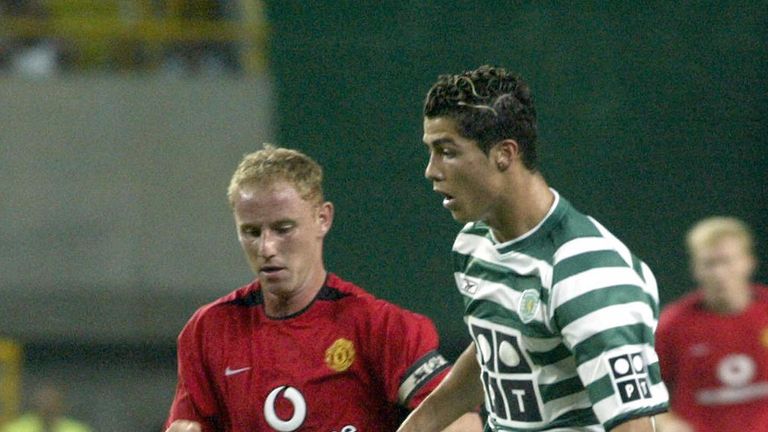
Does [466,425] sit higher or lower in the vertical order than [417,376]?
lower

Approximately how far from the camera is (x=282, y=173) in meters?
4.11

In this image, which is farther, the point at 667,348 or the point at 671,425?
the point at 667,348

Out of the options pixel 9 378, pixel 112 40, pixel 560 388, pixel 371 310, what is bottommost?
pixel 9 378

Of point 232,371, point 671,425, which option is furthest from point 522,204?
point 671,425

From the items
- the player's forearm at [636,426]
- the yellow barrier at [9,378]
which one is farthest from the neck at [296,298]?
the yellow barrier at [9,378]

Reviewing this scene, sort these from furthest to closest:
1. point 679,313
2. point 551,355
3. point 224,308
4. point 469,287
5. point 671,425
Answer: point 679,313, point 671,425, point 224,308, point 469,287, point 551,355

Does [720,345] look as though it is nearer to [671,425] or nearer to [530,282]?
[671,425]

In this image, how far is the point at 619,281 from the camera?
3.30m

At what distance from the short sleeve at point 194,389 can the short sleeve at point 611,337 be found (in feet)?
4.10

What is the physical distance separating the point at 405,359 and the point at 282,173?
1.99ft

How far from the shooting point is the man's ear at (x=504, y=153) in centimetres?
355

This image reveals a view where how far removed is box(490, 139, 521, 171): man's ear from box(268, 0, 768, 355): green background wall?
525cm

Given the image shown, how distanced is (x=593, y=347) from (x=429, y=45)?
578cm

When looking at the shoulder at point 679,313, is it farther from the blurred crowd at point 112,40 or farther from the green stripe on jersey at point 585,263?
the blurred crowd at point 112,40
